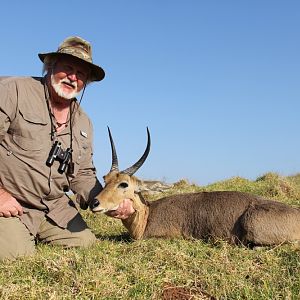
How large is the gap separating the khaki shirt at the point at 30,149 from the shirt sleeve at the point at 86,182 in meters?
0.27

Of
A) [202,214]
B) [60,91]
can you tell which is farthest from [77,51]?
[202,214]

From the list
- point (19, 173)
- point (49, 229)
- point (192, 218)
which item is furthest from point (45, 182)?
point (192, 218)

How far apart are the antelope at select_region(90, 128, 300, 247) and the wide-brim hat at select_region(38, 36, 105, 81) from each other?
4.39 ft

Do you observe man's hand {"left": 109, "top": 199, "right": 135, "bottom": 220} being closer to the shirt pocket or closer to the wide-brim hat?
the shirt pocket

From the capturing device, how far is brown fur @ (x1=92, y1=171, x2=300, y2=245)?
6434 mm

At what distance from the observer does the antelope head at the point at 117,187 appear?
6719 mm

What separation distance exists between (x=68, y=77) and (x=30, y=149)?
4.00 feet

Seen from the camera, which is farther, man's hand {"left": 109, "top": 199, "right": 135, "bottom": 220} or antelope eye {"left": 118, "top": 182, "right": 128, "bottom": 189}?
antelope eye {"left": 118, "top": 182, "right": 128, "bottom": 189}

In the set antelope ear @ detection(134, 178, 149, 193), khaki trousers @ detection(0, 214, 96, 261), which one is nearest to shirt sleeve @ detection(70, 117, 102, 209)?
khaki trousers @ detection(0, 214, 96, 261)

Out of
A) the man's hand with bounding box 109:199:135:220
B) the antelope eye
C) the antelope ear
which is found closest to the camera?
the man's hand with bounding box 109:199:135:220

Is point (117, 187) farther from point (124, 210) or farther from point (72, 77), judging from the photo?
point (72, 77)

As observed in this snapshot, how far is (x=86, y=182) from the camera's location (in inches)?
287

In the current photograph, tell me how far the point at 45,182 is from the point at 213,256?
2.53m

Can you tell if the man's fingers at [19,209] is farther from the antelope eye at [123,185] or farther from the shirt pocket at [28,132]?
the antelope eye at [123,185]
